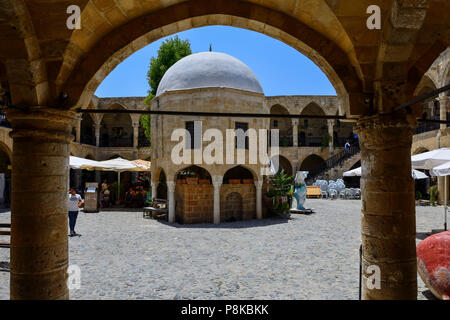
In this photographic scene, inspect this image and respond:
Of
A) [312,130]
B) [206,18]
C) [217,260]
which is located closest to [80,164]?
[217,260]

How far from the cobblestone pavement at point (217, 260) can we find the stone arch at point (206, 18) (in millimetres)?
3188

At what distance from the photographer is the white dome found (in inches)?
446

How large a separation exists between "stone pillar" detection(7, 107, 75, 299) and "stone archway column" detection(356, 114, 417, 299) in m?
3.39

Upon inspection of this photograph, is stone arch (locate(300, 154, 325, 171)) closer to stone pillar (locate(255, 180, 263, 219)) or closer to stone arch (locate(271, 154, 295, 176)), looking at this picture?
stone arch (locate(271, 154, 295, 176))

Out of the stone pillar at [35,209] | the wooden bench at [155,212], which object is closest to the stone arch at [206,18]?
the stone pillar at [35,209]

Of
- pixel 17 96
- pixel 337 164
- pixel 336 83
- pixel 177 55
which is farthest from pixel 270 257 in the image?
pixel 337 164

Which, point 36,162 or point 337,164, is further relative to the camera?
point 337,164

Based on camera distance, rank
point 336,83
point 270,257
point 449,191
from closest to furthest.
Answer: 1. point 336,83
2. point 270,257
3. point 449,191

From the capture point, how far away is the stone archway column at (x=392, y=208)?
124 inches

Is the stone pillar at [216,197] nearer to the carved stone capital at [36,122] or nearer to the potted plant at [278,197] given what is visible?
the potted plant at [278,197]

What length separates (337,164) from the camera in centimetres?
2452

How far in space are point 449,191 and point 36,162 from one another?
19.8 m
